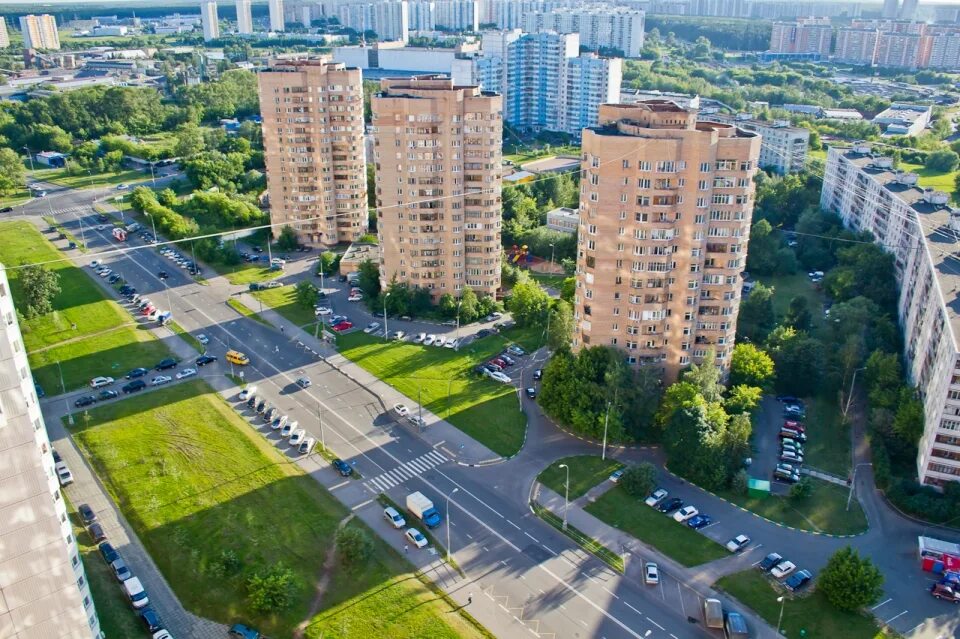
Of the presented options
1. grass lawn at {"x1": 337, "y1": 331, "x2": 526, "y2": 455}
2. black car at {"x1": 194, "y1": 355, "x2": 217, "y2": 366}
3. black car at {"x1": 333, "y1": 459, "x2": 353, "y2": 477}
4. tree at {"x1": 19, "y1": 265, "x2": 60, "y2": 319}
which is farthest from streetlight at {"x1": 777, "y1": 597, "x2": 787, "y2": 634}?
tree at {"x1": 19, "y1": 265, "x2": 60, "y2": 319}

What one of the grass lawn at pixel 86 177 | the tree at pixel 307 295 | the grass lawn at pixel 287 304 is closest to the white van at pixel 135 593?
the grass lawn at pixel 287 304

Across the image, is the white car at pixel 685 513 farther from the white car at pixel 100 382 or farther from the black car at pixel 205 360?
the white car at pixel 100 382

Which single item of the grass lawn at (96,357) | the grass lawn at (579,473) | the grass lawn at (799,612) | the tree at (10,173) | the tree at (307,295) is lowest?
the grass lawn at (799,612)

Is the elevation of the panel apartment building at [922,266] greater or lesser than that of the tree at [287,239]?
greater

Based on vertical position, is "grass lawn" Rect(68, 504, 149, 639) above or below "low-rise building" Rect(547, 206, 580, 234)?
below

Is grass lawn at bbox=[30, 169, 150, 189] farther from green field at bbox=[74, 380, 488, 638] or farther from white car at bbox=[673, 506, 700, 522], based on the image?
white car at bbox=[673, 506, 700, 522]

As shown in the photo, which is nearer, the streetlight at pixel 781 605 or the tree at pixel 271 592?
the tree at pixel 271 592

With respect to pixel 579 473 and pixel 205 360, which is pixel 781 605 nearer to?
pixel 579 473
